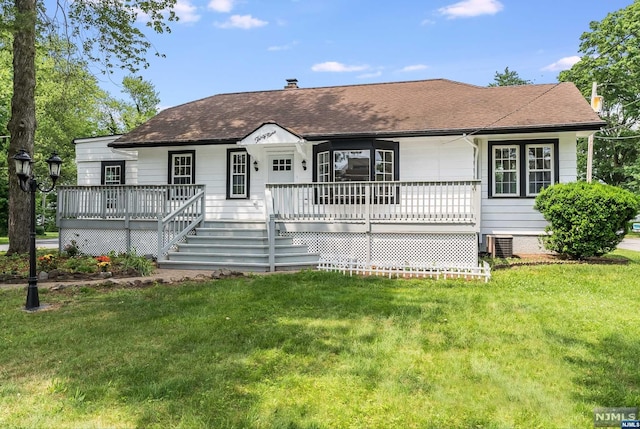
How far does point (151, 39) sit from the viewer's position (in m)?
12.8

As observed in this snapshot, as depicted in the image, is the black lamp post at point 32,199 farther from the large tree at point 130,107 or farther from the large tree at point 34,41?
the large tree at point 130,107

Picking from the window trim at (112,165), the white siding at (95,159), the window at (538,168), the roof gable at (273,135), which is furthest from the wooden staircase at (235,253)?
the window at (538,168)

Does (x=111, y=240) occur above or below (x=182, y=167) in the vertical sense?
below

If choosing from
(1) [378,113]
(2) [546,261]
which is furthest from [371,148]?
(2) [546,261]

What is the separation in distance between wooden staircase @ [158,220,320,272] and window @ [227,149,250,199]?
7.79 ft

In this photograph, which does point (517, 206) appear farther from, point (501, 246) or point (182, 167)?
point (182, 167)

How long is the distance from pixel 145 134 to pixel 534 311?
1265 centimetres

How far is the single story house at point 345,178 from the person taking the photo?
378 inches

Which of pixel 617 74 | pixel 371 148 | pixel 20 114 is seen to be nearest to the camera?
pixel 20 114

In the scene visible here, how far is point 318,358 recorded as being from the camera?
13.0ft

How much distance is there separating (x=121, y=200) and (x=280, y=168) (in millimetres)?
4705

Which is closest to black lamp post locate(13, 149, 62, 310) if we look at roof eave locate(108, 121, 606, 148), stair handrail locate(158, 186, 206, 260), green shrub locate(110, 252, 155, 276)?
green shrub locate(110, 252, 155, 276)

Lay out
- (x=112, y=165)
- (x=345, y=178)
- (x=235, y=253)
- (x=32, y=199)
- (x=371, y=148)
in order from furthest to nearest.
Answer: (x=112, y=165)
(x=345, y=178)
(x=371, y=148)
(x=235, y=253)
(x=32, y=199)

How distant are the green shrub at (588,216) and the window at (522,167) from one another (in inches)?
48.9
